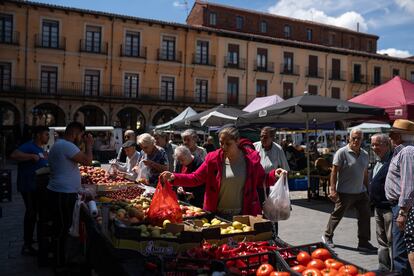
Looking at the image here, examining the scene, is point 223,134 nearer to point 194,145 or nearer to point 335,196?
point 194,145

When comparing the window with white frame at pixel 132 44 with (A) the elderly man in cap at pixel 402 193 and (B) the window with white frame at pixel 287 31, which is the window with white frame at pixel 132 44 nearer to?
(B) the window with white frame at pixel 287 31

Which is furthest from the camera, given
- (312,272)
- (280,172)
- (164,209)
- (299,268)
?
(280,172)

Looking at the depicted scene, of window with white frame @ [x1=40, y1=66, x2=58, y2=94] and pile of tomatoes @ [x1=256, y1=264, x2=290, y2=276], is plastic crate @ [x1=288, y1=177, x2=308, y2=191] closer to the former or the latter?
pile of tomatoes @ [x1=256, y1=264, x2=290, y2=276]

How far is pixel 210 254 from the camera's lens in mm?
2645

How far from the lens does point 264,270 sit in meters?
2.43

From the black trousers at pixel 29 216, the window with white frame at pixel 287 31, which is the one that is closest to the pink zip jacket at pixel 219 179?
the black trousers at pixel 29 216

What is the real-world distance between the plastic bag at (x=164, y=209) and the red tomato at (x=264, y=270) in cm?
115

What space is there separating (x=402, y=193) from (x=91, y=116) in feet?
94.6

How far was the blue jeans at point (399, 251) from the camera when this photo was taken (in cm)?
384

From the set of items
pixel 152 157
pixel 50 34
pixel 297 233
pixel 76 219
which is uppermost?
pixel 50 34

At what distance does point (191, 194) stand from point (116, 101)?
24.6 m

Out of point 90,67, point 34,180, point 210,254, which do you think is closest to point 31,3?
point 90,67

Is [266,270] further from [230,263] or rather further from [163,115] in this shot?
[163,115]

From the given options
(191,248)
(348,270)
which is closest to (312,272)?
(348,270)
